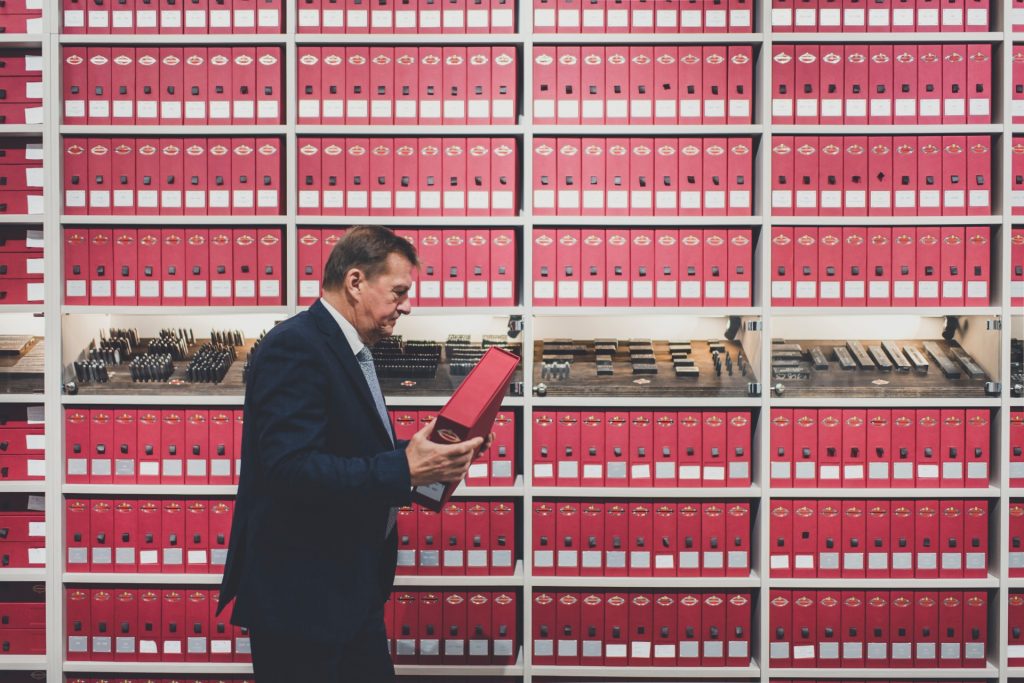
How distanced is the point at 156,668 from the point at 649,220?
2.31 metres

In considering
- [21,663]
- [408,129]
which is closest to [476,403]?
[408,129]

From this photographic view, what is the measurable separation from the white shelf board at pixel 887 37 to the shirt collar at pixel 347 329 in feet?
6.28

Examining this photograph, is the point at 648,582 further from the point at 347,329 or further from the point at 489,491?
the point at 347,329

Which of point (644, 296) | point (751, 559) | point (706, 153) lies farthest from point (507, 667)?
point (706, 153)

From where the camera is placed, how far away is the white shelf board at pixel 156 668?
2898mm

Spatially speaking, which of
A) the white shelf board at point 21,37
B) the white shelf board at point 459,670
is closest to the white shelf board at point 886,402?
the white shelf board at point 459,670

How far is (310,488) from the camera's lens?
1528mm

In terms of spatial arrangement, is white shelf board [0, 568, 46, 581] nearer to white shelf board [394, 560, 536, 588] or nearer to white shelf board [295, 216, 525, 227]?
white shelf board [394, 560, 536, 588]

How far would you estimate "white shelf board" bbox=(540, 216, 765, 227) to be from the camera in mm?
2830

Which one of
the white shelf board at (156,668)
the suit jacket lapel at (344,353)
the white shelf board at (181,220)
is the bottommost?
the white shelf board at (156,668)

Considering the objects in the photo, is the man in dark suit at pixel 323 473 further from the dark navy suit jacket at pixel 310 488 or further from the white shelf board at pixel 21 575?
the white shelf board at pixel 21 575

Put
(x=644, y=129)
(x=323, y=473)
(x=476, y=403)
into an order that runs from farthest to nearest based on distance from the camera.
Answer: (x=644, y=129), (x=476, y=403), (x=323, y=473)

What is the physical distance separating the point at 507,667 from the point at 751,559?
938 millimetres

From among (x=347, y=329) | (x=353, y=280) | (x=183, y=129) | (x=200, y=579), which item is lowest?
(x=200, y=579)
